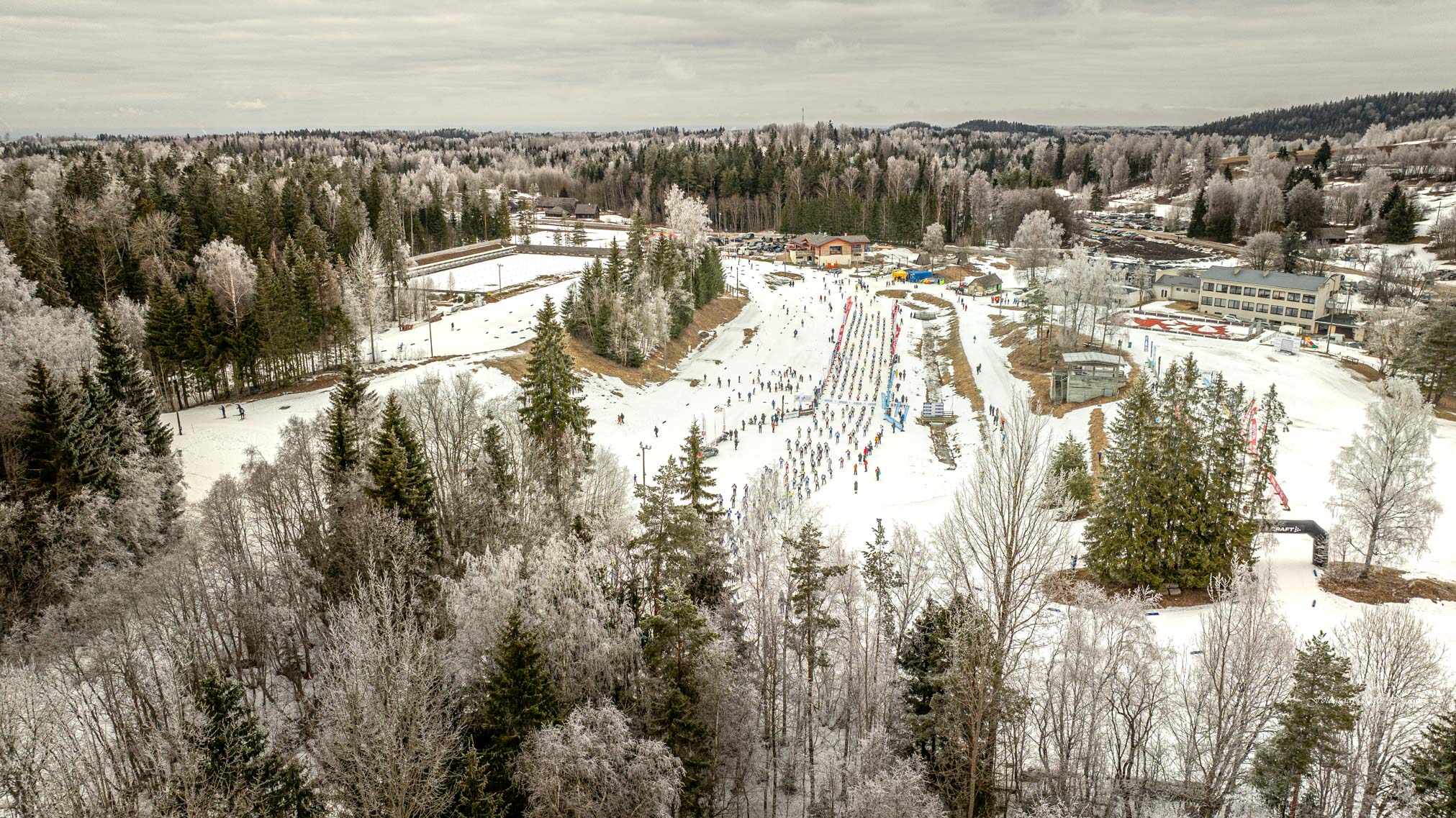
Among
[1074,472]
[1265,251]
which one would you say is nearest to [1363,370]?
[1074,472]

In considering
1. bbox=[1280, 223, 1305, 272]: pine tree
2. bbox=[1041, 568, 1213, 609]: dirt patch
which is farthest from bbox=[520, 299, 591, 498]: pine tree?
bbox=[1280, 223, 1305, 272]: pine tree

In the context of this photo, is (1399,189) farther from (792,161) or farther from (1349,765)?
(1349,765)

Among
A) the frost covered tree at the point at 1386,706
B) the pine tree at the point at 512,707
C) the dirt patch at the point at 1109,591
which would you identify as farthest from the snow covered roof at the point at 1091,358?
the pine tree at the point at 512,707

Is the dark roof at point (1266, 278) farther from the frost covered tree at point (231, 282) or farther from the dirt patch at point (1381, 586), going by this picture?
the frost covered tree at point (231, 282)

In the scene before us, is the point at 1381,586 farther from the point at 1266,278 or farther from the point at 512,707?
the point at 1266,278

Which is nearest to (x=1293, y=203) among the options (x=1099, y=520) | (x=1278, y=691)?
(x=1099, y=520)
